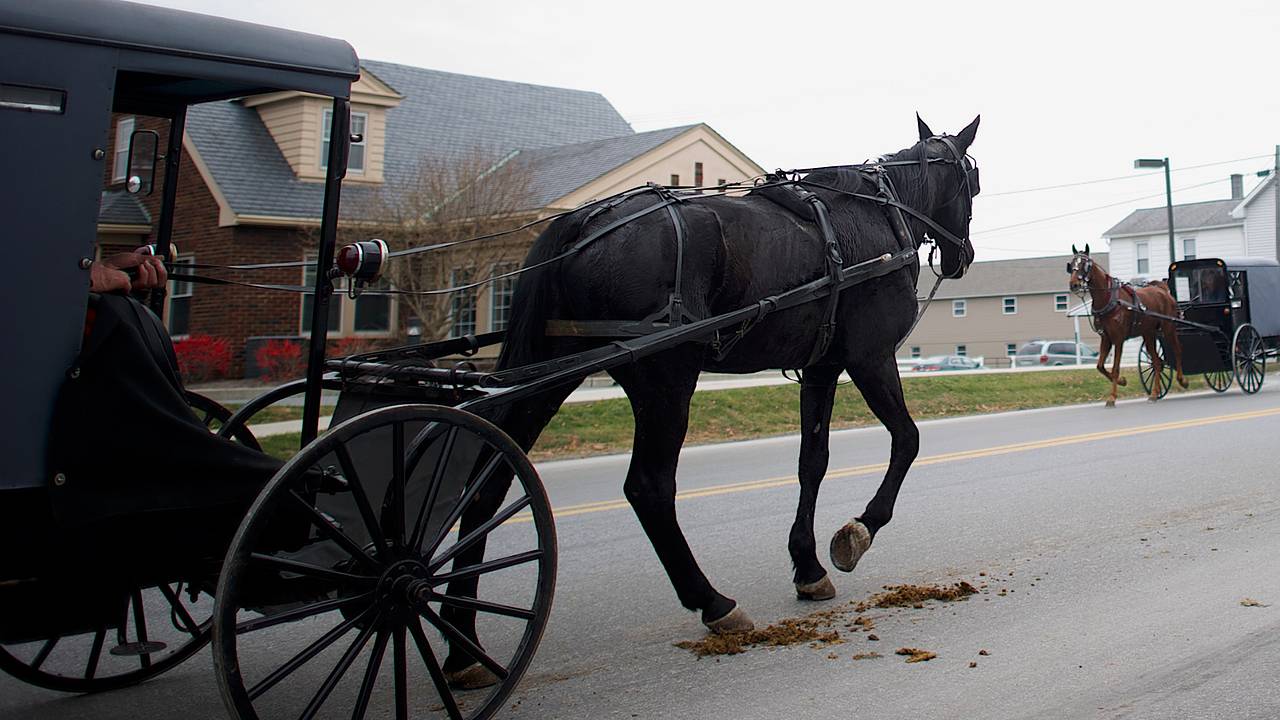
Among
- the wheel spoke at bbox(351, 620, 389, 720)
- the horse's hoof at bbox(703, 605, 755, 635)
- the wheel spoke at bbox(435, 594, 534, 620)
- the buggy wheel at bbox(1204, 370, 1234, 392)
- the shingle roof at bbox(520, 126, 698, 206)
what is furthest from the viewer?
the shingle roof at bbox(520, 126, 698, 206)

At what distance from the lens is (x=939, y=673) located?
4.55 metres

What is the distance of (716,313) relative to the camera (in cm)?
521

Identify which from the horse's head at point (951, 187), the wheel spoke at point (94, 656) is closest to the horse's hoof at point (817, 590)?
the horse's head at point (951, 187)

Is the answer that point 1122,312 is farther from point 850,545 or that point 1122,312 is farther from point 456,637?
point 456,637

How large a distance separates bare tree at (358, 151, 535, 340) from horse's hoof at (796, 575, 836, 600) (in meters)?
14.6

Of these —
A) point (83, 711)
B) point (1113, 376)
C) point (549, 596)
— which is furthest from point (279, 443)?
point (1113, 376)

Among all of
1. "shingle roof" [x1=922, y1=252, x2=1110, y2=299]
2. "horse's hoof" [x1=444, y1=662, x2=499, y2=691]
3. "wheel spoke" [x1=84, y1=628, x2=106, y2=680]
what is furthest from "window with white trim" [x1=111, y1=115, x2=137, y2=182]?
"shingle roof" [x1=922, y1=252, x2=1110, y2=299]

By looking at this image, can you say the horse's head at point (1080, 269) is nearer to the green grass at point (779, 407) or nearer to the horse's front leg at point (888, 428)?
the green grass at point (779, 407)

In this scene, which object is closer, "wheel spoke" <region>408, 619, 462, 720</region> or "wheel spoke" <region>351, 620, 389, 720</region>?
"wheel spoke" <region>351, 620, 389, 720</region>

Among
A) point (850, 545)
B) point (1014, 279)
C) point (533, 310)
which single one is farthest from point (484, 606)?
point (1014, 279)

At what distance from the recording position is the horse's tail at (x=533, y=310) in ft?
16.2

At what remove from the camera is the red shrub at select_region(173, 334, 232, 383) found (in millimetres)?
19469

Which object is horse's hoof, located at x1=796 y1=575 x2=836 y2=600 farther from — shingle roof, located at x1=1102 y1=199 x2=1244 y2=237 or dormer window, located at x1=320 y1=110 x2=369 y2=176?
shingle roof, located at x1=1102 y1=199 x2=1244 y2=237

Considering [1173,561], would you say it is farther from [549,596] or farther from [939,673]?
[549,596]
